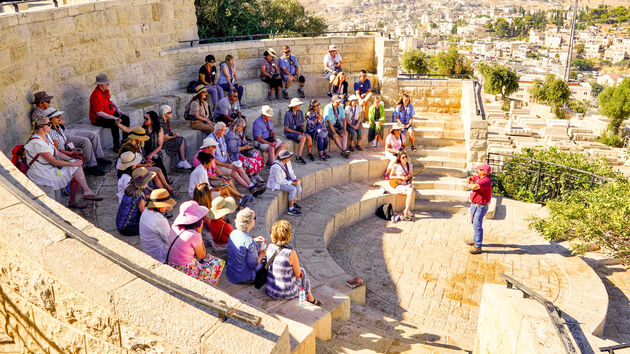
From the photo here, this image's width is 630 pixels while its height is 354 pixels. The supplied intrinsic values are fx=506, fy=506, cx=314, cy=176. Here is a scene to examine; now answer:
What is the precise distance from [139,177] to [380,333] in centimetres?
346

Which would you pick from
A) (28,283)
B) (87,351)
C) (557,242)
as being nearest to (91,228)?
(28,283)

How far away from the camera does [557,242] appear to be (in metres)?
9.68

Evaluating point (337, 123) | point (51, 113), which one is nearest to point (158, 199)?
point (51, 113)

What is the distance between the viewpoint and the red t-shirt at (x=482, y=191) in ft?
29.5

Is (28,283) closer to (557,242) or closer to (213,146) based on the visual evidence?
(213,146)

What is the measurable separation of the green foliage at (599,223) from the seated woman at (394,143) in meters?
3.43

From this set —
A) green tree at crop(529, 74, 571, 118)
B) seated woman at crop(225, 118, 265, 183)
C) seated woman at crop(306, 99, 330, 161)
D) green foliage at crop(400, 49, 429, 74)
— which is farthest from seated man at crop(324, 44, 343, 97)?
green tree at crop(529, 74, 571, 118)

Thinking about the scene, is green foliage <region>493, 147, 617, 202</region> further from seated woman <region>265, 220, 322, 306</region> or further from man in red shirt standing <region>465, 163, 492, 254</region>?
seated woman <region>265, 220, 322, 306</region>

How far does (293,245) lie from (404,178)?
3.34 m

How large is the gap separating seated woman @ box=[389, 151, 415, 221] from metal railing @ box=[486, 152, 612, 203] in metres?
2.48

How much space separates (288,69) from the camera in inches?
533

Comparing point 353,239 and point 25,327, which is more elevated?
point 25,327

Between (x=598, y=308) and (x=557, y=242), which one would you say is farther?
(x=557, y=242)

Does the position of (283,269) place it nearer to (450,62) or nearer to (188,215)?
(188,215)
